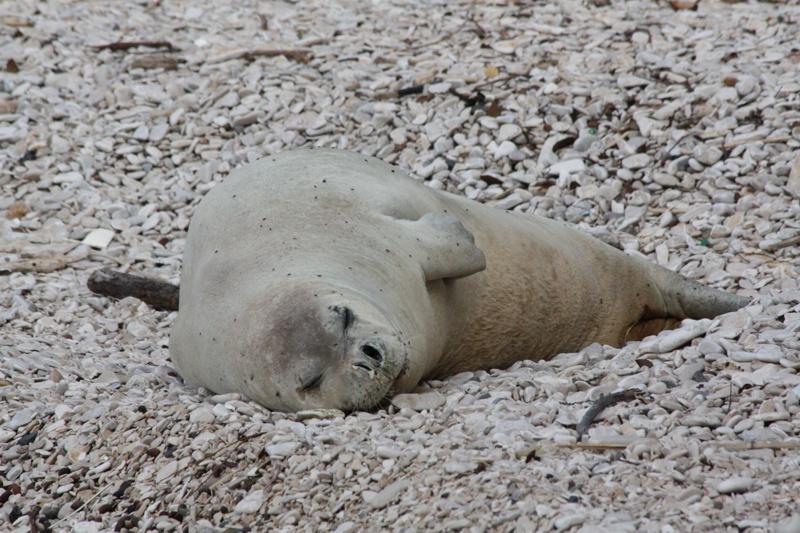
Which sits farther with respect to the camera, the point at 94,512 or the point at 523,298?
the point at 523,298

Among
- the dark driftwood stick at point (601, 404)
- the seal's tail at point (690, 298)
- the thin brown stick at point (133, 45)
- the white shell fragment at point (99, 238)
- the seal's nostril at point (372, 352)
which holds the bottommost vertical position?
the white shell fragment at point (99, 238)

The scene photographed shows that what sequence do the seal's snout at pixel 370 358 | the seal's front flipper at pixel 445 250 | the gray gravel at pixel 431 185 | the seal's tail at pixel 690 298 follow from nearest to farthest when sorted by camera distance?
the gray gravel at pixel 431 185
the seal's snout at pixel 370 358
the seal's front flipper at pixel 445 250
the seal's tail at pixel 690 298

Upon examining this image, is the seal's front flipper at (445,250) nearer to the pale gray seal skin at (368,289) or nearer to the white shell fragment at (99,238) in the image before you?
the pale gray seal skin at (368,289)

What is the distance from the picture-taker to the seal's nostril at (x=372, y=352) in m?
4.33

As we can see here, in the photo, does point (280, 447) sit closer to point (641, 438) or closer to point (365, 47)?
point (641, 438)

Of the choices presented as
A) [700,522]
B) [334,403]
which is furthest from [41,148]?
[700,522]

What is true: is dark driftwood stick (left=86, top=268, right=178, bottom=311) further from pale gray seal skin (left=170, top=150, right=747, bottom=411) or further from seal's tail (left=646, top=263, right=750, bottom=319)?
seal's tail (left=646, top=263, right=750, bottom=319)

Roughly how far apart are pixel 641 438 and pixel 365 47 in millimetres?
6170

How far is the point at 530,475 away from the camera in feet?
12.1

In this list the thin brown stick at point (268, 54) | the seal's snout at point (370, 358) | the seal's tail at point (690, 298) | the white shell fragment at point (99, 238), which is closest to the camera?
the seal's snout at point (370, 358)

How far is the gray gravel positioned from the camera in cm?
378

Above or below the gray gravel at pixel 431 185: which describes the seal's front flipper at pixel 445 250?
above

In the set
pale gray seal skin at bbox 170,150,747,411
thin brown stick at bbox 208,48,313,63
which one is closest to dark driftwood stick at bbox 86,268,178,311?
pale gray seal skin at bbox 170,150,747,411

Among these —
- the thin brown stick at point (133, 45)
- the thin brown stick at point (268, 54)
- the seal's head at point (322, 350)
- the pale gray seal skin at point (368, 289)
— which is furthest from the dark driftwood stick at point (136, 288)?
the thin brown stick at point (133, 45)
